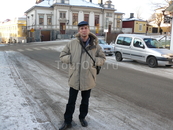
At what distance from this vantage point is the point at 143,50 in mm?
12523

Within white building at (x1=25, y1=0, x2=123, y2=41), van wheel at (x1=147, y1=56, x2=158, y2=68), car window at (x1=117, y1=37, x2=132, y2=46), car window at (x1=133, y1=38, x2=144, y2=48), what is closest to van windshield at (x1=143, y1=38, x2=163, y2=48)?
car window at (x1=133, y1=38, x2=144, y2=48)

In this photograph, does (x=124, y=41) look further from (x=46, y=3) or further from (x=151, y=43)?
(x=46, y=3)

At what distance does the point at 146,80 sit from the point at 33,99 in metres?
5.13

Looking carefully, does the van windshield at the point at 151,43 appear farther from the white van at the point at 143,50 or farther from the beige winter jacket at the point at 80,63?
the beige winter jacket at the point at 80,63

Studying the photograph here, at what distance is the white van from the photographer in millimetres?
11703

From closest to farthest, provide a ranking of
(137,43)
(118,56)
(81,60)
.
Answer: (81,60), (137,43), (118,56)

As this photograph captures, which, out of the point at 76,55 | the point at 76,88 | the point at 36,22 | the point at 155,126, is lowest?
the point at 155,126

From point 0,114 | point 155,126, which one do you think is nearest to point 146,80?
point 155,126

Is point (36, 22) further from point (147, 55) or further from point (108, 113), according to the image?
point (108, 113)

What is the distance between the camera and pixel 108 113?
4.66m

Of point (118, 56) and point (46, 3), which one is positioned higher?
point (46, 3)

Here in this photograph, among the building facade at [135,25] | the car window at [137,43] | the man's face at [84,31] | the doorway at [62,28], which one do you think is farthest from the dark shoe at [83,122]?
the building facade at [135,25]

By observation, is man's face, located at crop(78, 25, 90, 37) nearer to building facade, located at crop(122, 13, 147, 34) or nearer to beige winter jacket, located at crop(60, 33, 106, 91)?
beige winter jacket, located at crop(60, 33, 106, 91)

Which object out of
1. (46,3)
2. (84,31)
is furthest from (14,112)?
(46,3)
